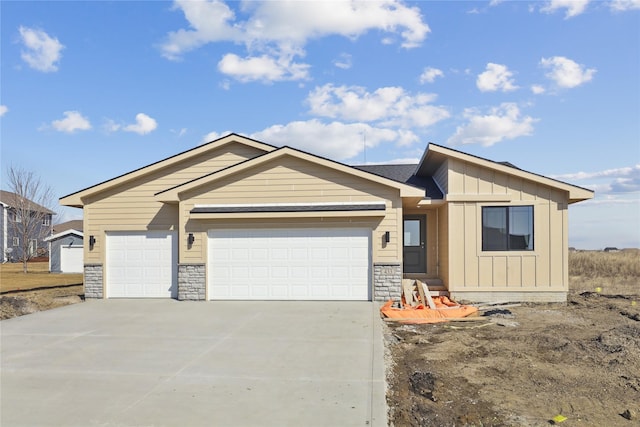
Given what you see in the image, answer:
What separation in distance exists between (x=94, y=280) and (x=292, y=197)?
659cm

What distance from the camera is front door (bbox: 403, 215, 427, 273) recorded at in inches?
578

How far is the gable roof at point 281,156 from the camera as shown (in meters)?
11.8

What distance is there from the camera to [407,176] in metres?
16.2

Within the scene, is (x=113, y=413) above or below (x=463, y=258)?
below

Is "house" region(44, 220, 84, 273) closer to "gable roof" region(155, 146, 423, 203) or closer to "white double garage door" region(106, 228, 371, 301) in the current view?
"gable roof" region(155, 146, 423, 203)

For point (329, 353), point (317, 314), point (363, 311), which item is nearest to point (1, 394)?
point (329, 353)

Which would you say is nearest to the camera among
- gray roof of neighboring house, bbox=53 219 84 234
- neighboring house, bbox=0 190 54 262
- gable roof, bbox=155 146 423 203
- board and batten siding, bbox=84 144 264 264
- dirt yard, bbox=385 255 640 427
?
dirt yard, bbox=385 255 640 427

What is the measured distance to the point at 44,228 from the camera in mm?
44719

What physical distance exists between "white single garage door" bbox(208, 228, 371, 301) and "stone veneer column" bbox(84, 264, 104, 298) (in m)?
3.59

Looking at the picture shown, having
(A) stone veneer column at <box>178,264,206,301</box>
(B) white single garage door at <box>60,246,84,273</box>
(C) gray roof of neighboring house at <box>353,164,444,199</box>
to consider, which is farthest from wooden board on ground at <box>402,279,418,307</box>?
(B) white single garage door at <box>60,246,84,273</box>

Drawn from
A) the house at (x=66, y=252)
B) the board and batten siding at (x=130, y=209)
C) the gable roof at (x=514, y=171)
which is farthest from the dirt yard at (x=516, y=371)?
the house at (x=66, y=252)

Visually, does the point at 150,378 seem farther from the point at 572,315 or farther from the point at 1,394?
the point at 572,315

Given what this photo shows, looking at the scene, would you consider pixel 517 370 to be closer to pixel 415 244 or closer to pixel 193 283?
pixel 415 244

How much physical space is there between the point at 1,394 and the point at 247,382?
2821mm
